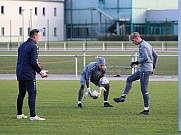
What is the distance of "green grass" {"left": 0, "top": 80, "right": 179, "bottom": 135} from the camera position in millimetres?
12805

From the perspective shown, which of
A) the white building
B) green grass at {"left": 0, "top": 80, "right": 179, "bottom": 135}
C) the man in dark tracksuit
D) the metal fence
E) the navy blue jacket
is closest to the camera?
green grass at {"left": 0, "top": 80, "right": 179, "bottom": 135}

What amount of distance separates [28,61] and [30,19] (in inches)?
2506

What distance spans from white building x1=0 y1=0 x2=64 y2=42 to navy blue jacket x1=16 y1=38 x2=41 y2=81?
5780 cm

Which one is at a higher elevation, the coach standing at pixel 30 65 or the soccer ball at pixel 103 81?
the coach standing at pixel 30 65

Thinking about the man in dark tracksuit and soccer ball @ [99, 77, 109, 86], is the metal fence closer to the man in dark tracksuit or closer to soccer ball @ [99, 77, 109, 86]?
the man in dark tracksuit

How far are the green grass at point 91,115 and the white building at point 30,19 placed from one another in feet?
171

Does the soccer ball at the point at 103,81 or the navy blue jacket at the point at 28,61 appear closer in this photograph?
the navy blue jacket at the point at 28,61

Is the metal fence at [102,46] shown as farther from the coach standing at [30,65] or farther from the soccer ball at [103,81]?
the coach standing at [30,65]

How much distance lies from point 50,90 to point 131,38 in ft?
25.9

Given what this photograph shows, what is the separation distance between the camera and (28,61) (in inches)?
559

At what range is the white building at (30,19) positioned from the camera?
75.4 metres

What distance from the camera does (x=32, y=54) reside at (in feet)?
46.3

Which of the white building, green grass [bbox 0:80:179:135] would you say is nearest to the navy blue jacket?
green grass [bbox 0:80:179:135]

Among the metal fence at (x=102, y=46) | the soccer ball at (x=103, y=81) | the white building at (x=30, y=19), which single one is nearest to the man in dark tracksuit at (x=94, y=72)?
the soccer ball at (x=103, y=81)
